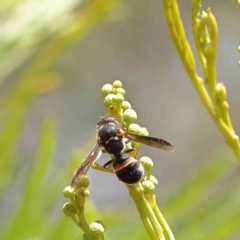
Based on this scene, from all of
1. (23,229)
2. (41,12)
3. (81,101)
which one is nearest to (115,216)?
(23,229)

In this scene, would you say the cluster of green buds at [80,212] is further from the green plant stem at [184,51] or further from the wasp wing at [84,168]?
the green plant stem at [184,51]

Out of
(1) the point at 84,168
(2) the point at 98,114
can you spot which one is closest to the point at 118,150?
(1) the point at 84,168

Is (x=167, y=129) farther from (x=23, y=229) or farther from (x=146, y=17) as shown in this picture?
(x=23, y=229)

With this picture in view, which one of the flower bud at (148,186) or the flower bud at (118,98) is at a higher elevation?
the flower bud at (118,98)

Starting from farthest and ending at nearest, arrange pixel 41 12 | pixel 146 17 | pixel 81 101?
pixel 146 17 → pixel 81 101 → pixel 41 12

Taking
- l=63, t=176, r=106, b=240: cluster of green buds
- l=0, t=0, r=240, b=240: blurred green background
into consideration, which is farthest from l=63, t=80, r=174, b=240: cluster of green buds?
l=0, t=0, r=240, b=240: blurred green background

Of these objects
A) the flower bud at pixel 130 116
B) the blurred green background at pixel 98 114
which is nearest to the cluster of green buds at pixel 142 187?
the flower bud at pixel 130 116

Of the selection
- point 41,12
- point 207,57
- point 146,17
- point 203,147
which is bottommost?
point 207,57

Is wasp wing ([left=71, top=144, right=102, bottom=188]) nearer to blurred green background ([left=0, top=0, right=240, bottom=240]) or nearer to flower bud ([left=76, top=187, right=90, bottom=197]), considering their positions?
flower bud ([left=76, top=187, right=90, bottom=197])
